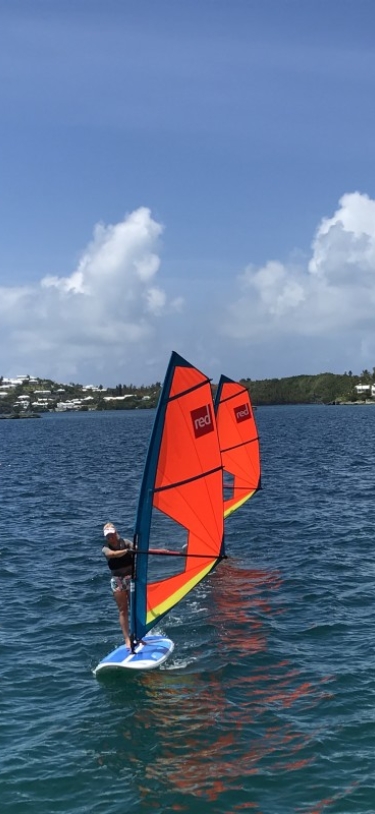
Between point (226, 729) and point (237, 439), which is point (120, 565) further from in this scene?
point (237, 439)

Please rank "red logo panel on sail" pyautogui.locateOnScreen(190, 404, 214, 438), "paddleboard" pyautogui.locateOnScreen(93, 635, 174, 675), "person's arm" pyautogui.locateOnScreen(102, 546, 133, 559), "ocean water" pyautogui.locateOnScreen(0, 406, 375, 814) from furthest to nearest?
"red logo panel on sail" pyautogui.locateOnScreen(190, 404, 214, 438)
"person's arm" pyautogui.locateOnScreen(102, 546, 133, 559)
"paddleboard" pyautogui.locateOnScreen(93, 635, 174, 675)
"ocean water" pyautogui.locateOnScreen(0, 406, 375, 814)

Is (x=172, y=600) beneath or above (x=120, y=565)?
beneath

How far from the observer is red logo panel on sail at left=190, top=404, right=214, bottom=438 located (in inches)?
736

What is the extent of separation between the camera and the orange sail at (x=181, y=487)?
17922 millimetres

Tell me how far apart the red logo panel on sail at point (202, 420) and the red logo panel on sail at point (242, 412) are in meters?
16.7

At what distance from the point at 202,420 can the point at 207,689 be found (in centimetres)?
645

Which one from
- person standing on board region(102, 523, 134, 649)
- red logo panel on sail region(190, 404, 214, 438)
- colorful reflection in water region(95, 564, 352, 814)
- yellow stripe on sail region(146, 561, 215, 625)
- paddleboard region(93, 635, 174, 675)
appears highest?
red logo panel on sail region(190, 404, 214, 438)

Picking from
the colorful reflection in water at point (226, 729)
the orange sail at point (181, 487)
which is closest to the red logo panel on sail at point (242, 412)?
the orange sail at point (181, 487)

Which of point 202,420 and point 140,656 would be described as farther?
point 202,420

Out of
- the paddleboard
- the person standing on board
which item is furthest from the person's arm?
the paddleboard

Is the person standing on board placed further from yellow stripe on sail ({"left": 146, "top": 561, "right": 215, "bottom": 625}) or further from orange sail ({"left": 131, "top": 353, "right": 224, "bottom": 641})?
yellow stripe on sail ({"left": 146, "top": 561, "right": 215, "bottom": 625})

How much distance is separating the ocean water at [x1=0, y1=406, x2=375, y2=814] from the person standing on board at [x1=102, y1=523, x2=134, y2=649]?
4.64 feet

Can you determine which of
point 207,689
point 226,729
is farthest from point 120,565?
point 226,729

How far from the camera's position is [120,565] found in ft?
59.6
